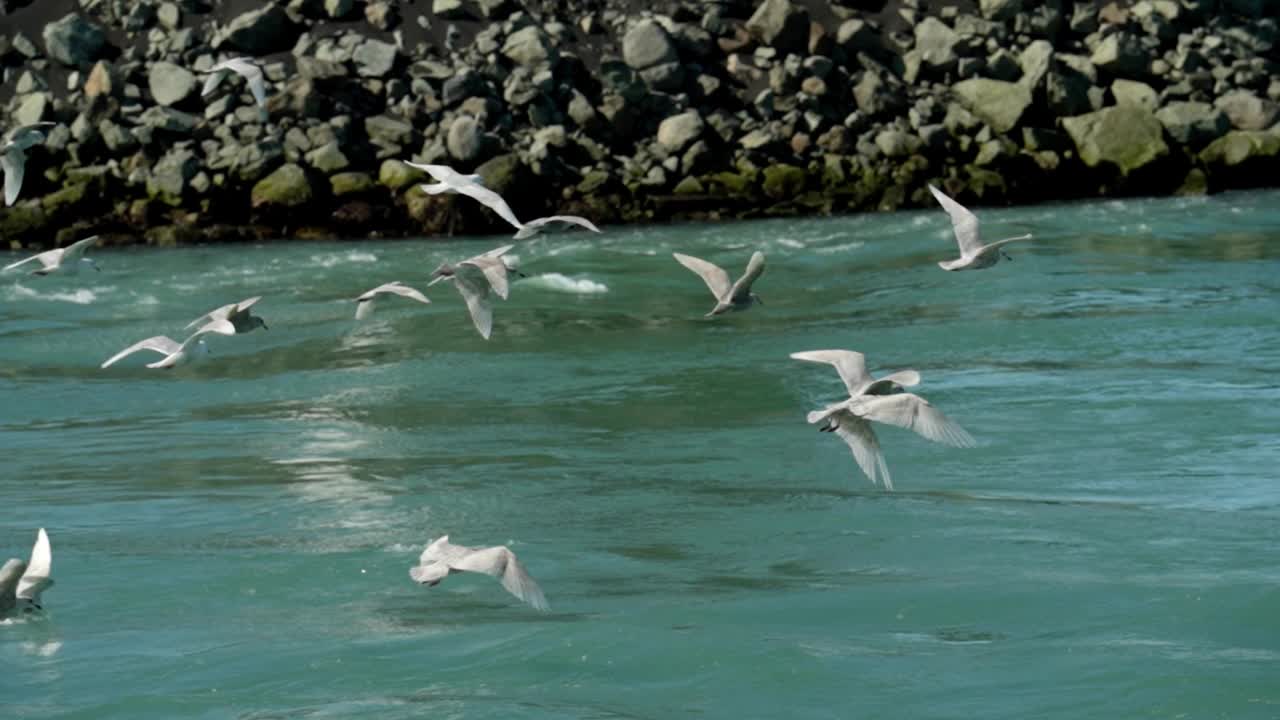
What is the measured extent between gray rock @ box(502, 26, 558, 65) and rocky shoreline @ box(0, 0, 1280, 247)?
42mm

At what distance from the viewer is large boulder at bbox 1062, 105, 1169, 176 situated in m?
33.1

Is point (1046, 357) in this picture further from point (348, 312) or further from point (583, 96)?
point (583, 96)

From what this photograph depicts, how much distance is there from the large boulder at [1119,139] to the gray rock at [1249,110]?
6.63 ft

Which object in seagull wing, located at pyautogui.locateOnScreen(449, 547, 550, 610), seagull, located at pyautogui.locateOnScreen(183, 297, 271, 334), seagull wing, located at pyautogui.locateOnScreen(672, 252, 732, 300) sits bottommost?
seagull wing, located at pyautogui.locateOnScreen(449, 547, 550, 610)

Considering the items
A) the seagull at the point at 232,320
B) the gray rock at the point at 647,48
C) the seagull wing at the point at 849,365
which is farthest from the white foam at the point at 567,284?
the seagull wing at the point at 849,365

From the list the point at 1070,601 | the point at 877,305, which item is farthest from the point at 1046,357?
the point at 1070,601

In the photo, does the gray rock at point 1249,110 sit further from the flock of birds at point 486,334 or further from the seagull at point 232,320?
the seagull at point 232,320

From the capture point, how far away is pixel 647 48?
34.0 m

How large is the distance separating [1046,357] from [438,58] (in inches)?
715

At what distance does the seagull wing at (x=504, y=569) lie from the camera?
9.42 meters

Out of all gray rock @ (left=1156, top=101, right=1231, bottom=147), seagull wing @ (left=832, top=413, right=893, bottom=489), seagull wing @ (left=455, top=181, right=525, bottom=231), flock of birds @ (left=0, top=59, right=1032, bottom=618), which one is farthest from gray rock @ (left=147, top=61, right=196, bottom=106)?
seagull wing @ (left=832, top=413, right=893, bottom=489)

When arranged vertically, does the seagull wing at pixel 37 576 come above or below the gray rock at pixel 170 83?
below

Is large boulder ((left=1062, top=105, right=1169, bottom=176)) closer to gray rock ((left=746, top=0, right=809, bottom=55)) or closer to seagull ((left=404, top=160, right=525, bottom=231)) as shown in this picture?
gray rock ((left=746, top=0, right=809, bottom=55))

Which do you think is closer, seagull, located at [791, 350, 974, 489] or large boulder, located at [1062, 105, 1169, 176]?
seagull, located at [791, 350, 974, 489]
